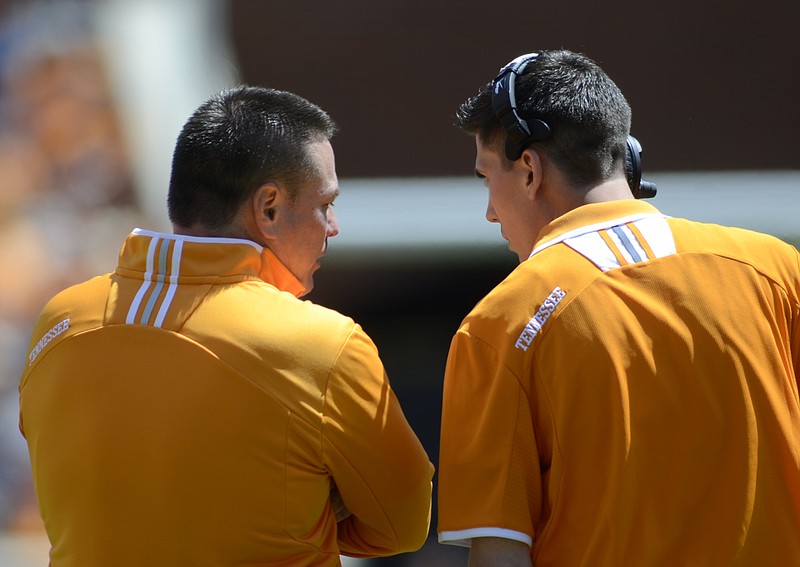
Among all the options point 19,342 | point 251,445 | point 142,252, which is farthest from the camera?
point 19,342

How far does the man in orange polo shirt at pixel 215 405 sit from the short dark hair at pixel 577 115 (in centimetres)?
43

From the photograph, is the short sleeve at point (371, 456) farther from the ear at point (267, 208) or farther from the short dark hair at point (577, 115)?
the short dark hair at point (577, 115)

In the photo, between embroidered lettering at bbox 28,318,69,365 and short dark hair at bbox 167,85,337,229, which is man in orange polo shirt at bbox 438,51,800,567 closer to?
short dark hair at bbox 167,85,337,229

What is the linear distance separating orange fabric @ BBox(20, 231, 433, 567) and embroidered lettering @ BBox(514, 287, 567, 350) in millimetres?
242

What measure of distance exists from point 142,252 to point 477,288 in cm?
185

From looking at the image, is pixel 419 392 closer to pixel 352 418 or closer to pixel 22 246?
pixel 22 246

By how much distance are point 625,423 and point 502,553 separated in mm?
264

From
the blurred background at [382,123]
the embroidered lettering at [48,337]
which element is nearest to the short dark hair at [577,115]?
the embroidered lettering at [48,337]

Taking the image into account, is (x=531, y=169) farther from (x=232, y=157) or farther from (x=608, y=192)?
(x=232, y=157)

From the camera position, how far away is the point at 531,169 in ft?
5.24

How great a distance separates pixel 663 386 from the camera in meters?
1.43

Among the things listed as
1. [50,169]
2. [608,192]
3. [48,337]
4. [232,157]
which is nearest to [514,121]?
[608,192]

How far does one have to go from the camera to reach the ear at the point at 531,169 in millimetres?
1587

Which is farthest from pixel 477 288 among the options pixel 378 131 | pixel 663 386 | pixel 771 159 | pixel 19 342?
pixel 663 386
